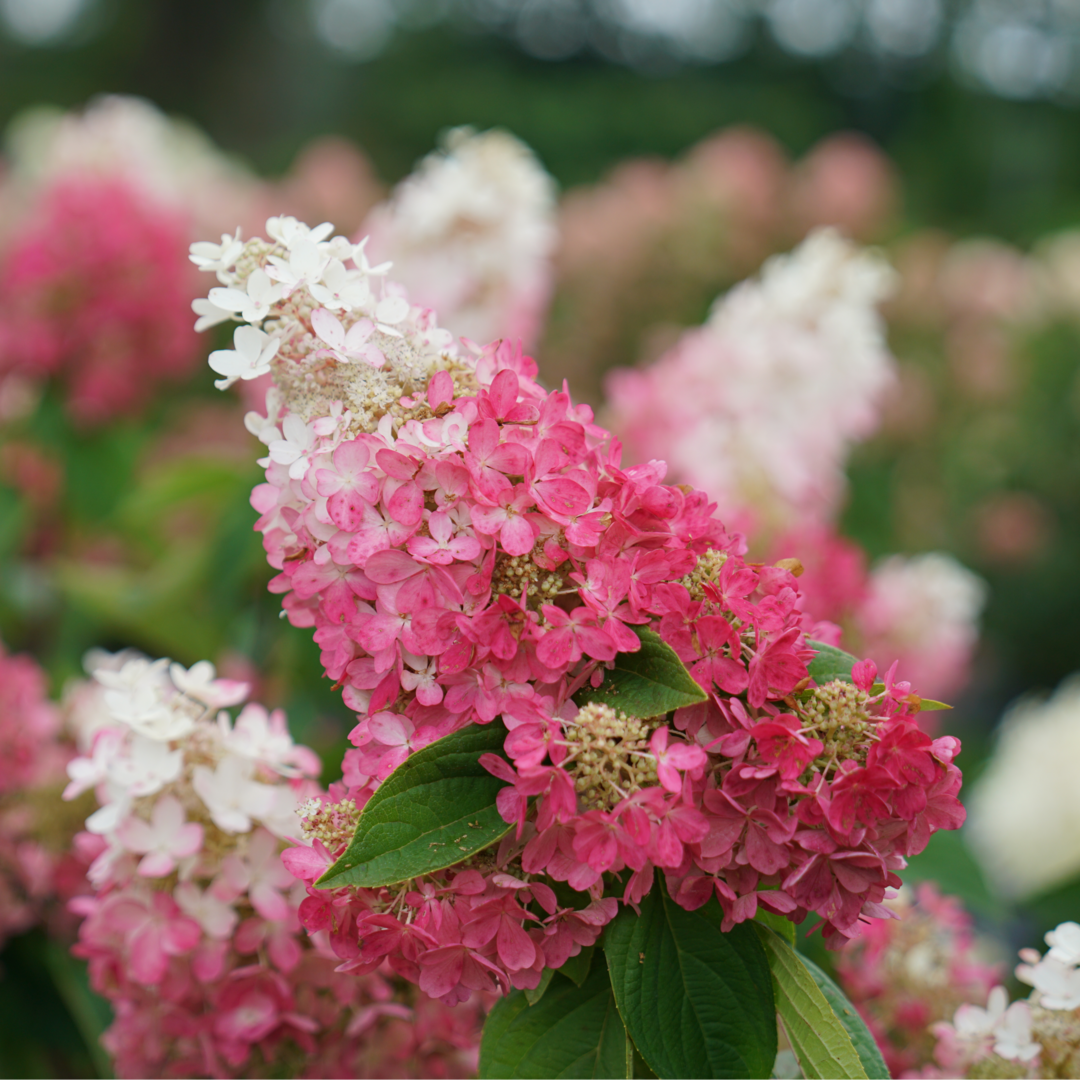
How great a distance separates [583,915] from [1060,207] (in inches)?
319

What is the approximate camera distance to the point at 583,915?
0.47 metres

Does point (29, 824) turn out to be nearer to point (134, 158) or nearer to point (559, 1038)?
point (559, 1038)

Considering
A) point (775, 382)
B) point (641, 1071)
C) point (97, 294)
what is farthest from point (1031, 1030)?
point (97, 294)

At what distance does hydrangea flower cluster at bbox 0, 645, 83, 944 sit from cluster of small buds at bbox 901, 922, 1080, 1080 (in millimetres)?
657

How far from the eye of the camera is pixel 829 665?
509 mm

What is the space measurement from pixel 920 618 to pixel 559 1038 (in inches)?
33.7

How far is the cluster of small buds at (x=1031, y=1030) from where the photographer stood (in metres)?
0.55

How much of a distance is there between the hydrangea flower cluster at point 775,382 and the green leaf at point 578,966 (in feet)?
2.46

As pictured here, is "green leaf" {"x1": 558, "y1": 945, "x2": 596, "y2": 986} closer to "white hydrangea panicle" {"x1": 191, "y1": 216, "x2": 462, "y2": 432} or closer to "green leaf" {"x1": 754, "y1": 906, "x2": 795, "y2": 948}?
"green leaf" {"x1": 754, "y1": 906, "x2": 795, "y2": 948}

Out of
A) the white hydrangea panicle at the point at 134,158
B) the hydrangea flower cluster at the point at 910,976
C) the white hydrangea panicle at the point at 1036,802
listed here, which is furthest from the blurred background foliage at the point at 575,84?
the hydrangea flower cluster at the point at 910,976

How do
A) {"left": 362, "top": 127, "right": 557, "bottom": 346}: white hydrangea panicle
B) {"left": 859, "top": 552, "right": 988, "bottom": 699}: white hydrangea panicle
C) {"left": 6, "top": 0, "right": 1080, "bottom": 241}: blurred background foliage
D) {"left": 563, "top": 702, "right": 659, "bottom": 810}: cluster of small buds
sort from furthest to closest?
{"left": 6, "top": 0, "right": 1080, "bottom": 241}: blurred background foliage → {"left": 362, "top": 127, "right": 557, "bottom": 346}: white hydrangea panicle → {"left": 859, "top": 552, "right": 988, "bottom": 699}: white hydrangea panicle → {"left": 563, "top": 702, "right": 659, "bottom": 810}: cluster of small buds

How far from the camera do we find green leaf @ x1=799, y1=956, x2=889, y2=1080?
51cm

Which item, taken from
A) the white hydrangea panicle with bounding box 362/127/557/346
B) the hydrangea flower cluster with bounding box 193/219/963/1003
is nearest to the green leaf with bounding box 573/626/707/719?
the hydrangea flower cluster with bounding box 193/219/963/1003

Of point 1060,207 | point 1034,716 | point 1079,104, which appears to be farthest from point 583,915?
point 1079,104
